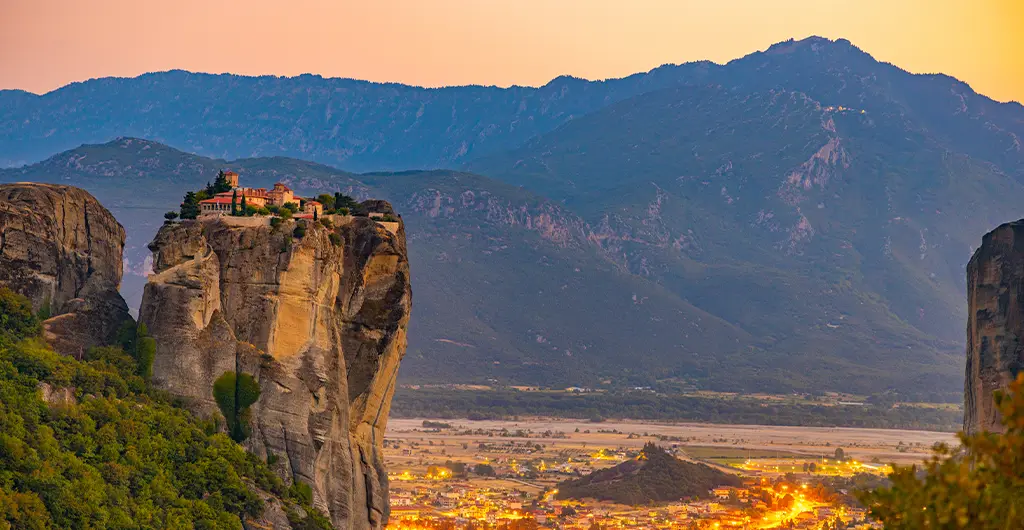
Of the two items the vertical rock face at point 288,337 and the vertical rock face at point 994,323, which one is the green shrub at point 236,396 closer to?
the vertical rock face at point 288,337

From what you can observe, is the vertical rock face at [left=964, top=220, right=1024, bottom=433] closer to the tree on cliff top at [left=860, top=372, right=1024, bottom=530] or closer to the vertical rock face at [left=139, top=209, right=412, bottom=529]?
the vertical rock face at [left=139, top=209, right=412, bottom=529]

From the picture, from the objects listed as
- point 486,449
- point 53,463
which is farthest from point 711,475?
point 53,463

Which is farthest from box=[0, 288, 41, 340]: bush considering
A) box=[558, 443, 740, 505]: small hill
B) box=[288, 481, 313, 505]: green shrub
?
box=[558, 443, 740, 505]: small hill

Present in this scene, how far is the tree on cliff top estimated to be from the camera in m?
26.6

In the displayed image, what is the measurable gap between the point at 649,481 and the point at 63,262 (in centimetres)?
8815

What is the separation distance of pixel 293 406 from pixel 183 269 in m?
6.19

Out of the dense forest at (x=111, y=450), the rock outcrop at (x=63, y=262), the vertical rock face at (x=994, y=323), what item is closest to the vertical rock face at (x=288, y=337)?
the dense forest at (x=111, y=450)

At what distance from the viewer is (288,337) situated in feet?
208

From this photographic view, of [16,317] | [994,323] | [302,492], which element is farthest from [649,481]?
[16,317]

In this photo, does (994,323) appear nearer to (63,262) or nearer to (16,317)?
(63,262)

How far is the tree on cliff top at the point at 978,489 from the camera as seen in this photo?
26.6 m

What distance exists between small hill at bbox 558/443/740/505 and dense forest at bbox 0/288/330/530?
83.9m

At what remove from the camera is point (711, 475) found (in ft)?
497

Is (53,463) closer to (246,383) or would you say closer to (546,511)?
(246,383)
